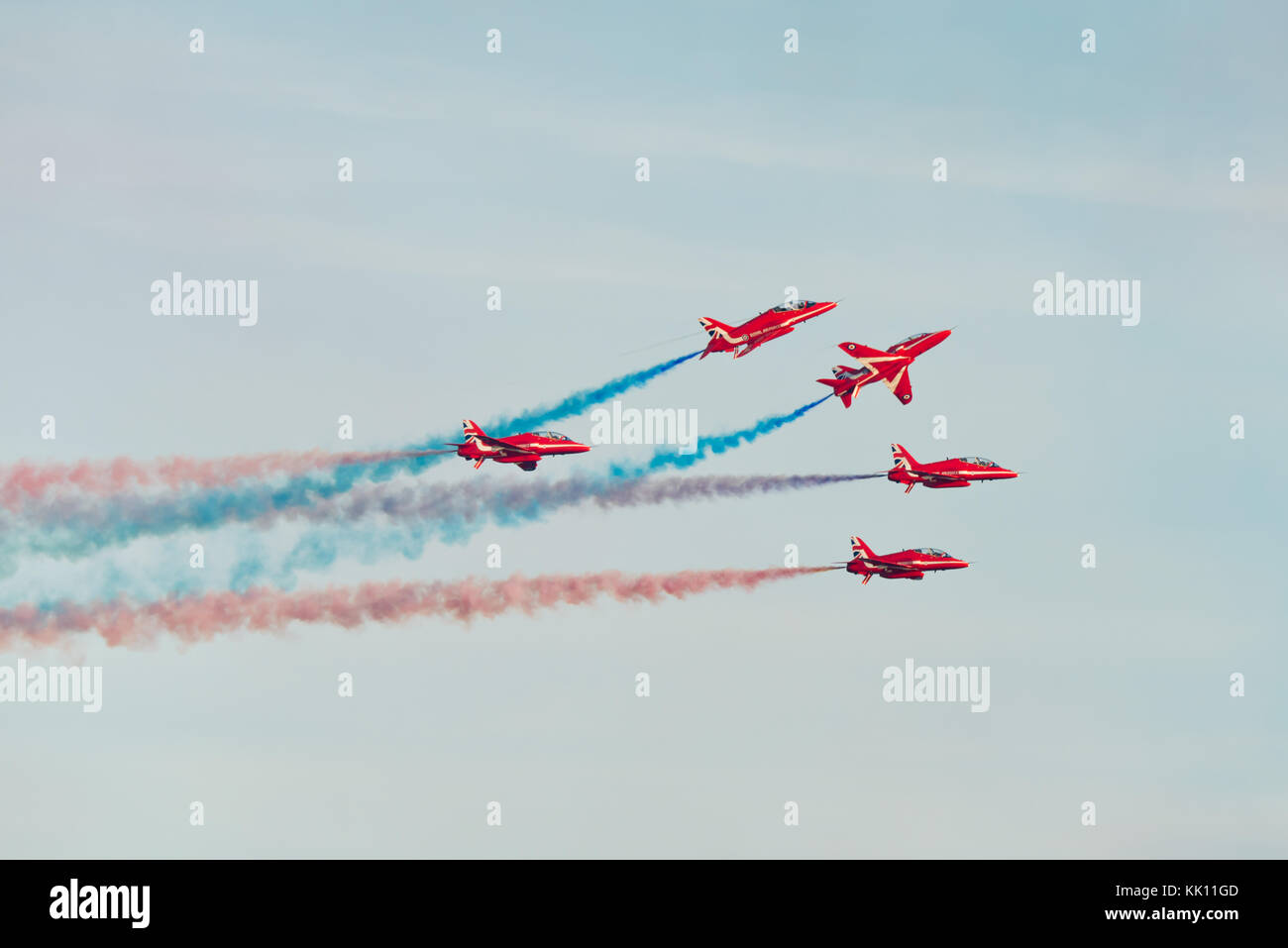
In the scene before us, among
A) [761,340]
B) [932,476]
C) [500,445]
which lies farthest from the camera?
[932,476]

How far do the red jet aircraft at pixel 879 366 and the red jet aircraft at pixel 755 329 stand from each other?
531 centimetres

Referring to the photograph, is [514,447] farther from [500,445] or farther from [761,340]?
[761,340]

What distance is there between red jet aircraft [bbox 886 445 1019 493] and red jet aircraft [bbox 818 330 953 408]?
14.1 feet

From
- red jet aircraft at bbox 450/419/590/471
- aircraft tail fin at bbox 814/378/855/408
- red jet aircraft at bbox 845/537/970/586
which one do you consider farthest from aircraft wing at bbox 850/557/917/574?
red jet aircraft at bbox 450/419/590/471

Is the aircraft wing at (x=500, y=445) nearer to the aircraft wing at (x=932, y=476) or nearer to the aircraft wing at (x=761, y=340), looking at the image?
the aircraft wing at (x=761, y=340)

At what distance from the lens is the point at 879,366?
97812 mm

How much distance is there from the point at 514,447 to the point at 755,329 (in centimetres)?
1440

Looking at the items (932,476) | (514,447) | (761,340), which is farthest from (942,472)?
(514,447)

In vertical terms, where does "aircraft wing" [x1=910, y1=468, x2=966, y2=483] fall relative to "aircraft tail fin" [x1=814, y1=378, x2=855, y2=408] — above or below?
below

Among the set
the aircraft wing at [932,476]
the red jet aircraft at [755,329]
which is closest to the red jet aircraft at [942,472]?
the aircraft wing at [932,476]

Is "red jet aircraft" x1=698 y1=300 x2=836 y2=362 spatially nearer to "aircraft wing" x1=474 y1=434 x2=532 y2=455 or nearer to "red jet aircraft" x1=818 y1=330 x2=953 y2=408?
"red jet aircraft" x1=818 y1=330 x2=953 y2=408

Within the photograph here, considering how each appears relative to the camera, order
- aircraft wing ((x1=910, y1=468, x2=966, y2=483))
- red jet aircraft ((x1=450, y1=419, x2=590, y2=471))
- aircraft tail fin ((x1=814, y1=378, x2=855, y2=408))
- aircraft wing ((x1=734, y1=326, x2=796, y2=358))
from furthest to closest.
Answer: aircraft tail fin ((x1=814, y1=378, x2=855, y2=408))
aircraft wing ((x1=910, y1=468, x2=966, y2=483))
aircraft wing ((x1=734, y1=326, x2=796, y2=358))
red jet aircraft ((x1=450, y1=419, x2=590, y2=471))

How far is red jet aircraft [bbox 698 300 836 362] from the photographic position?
91.8m
